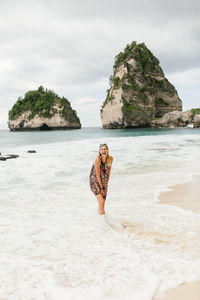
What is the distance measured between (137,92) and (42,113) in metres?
44.9

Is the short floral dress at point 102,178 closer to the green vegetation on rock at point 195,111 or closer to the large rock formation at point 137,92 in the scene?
the large rock formation at point 137,92

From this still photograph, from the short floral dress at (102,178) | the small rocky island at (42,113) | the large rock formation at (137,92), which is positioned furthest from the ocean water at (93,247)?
the small rocky island at (42,113)

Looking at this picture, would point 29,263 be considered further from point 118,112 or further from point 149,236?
point 118,112

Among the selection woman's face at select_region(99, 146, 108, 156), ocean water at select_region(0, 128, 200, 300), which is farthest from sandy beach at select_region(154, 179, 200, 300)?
woman's face at select_region(99, 146, 108, 156)

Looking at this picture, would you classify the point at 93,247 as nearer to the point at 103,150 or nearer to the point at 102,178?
the point at 102,178

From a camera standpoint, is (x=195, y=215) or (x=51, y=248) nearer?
(x=51, y=248)

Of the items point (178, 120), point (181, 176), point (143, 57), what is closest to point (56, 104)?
point (143, 57)

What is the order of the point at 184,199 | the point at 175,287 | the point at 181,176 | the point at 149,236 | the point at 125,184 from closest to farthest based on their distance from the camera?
the point at 175,287, the point at 149,236, the point at 184,199, the point at 125,184, the point at 181,176

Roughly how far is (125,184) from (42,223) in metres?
4.33

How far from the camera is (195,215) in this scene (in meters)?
5.17

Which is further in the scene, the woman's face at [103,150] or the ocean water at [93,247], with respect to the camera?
the woman's face at [103,150]

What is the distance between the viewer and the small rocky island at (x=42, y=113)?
109256mm

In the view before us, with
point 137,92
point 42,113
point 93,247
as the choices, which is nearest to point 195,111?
point 137,92

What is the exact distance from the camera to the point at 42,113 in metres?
110
